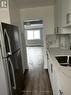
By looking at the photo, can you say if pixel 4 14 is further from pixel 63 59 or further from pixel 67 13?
pixel 63 59

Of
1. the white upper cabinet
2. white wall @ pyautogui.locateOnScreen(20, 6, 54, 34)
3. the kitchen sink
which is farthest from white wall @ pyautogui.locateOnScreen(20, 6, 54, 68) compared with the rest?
the white upper cabinet

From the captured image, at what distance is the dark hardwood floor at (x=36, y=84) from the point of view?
2471 mm

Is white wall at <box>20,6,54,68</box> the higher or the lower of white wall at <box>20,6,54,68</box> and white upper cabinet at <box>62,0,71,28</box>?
the higher

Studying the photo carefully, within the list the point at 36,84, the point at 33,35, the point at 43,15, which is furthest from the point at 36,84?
the point at 33,35

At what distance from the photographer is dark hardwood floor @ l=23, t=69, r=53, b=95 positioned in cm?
247

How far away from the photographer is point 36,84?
2828mm

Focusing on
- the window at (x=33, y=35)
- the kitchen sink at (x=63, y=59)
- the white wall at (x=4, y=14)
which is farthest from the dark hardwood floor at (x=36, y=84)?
the window at (x=33, y=35)

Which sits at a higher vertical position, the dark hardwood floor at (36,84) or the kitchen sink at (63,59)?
the kitchen sink at (63,59)

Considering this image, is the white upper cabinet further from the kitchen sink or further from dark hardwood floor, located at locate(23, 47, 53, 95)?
dark hardwood floor, located at locate(23, 47, 53, 95)

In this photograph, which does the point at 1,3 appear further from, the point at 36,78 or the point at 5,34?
the point at 36,78

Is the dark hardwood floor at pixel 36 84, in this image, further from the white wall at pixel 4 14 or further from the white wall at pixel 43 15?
the white wall at pixel 4 14

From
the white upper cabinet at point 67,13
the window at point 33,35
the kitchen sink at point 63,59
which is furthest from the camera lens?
the window at point 33,35

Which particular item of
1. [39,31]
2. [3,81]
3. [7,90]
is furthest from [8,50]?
[39,31]

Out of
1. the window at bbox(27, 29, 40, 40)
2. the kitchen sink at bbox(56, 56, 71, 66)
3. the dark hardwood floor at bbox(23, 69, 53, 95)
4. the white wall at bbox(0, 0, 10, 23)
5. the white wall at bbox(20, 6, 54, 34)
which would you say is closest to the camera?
the kitchen sink at bbox(56, 56, 71, 66)
